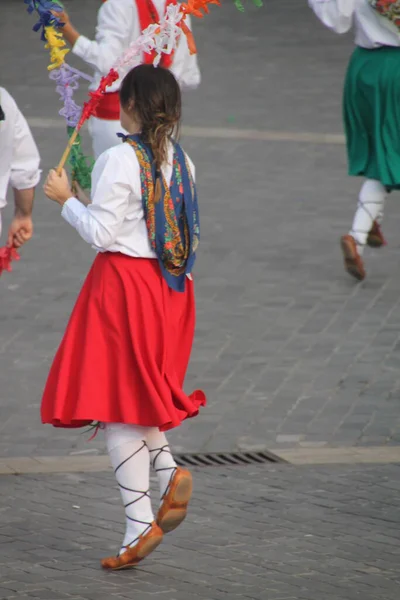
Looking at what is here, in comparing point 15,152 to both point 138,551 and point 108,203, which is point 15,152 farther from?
point 138,551

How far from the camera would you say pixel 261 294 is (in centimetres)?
852

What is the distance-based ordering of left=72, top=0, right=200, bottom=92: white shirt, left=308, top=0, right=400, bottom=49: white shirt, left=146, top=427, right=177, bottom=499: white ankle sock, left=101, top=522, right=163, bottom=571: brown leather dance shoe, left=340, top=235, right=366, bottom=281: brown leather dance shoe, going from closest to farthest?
left=101, top=522, right=163, bottom=571: brown leather dance shoe, left=146, top=427, right=177, bottom=499: white ankle sock, left=72, top=0, right=200, bottom=92: white shirt, left=308, top=0, right=400, bottom=49: white shirt, left=340, top=235, right=366, bottom=281: brown leather dance shoe

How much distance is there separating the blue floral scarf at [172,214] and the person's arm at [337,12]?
12.6ft

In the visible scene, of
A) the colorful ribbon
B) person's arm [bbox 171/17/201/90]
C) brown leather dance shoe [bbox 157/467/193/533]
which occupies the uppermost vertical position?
the colorful ribbon

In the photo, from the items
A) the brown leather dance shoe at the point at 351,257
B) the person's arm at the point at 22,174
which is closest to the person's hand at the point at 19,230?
the person's arm at the point at 22,174

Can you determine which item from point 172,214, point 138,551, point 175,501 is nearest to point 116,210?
point 172,214

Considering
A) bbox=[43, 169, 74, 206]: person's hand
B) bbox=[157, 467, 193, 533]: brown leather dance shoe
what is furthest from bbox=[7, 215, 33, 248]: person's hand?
bbox=[157, 467, 193, 533]: brown leather dance shoe

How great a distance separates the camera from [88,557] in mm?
5035

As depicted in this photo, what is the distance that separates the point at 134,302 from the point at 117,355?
0.19m

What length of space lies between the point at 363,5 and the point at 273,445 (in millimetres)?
3257

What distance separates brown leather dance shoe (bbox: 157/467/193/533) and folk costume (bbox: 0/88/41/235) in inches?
56.5

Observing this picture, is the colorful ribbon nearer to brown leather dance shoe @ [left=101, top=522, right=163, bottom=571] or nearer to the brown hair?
the brown hair

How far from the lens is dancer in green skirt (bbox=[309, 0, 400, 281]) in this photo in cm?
848

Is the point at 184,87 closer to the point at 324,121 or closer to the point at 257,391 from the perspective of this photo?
the point at 257,391
